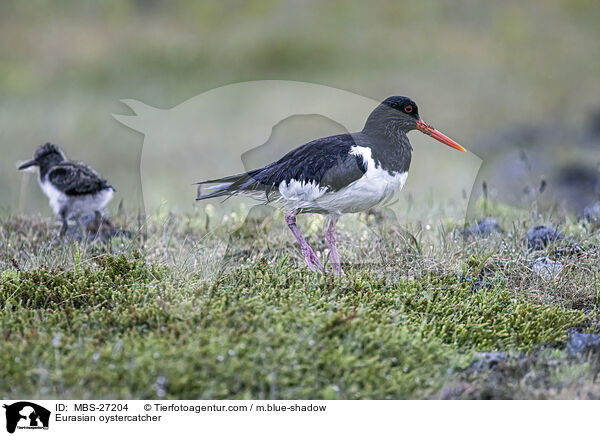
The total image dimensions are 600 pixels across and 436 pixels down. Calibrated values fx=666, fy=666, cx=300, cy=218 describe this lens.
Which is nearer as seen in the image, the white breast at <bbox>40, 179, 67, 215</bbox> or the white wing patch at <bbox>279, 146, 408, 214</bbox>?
the white wing patch at <bbox>279, 146, 408, 214</bbox>

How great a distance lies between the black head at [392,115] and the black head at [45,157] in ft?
12.4

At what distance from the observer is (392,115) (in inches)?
207

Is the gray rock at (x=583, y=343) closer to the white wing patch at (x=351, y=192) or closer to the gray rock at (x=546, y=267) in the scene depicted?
the gray rock at (x=546, y=267)

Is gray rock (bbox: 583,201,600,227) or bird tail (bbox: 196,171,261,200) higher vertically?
gray rock (bbox: 583,201,600,227)

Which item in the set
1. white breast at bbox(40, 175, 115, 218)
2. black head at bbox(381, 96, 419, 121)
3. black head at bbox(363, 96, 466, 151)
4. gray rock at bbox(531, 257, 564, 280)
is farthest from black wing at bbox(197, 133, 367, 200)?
white breast at bbox(40, 175, 115, 218)

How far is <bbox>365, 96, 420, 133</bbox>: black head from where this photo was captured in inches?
206

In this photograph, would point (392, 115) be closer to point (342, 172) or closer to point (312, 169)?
point (342, 172)

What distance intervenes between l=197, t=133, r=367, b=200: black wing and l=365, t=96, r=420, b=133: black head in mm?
236

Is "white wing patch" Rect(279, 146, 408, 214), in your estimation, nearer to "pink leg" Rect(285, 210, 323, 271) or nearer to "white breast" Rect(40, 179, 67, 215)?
"pink leg" Rect(285, 210, 323, 271)

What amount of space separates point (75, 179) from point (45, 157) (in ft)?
2.32

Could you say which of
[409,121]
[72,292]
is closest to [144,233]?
[72,292]

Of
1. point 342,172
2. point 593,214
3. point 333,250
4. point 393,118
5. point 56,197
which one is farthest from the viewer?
point 56,197

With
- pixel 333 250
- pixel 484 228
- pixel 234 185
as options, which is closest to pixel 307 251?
pixel 333 250

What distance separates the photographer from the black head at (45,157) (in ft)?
23.7
